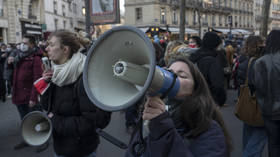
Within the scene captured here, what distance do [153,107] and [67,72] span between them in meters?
1.15

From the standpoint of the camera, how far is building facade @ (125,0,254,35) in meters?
33.8

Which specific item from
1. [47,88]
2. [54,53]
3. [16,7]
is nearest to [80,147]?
→ [47,88]

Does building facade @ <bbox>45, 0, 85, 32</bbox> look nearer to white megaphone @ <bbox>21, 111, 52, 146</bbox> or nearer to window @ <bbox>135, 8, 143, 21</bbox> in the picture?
window @ <bbox>135, 8, 143, 21</bbox>

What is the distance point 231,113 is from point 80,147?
472 centimetres

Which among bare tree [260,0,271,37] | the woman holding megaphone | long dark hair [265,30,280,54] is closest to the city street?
long dark hair [265,30,280,54]

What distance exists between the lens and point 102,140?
14.9 ft

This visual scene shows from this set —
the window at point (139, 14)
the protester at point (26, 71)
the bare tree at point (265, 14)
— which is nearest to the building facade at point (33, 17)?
the window at point (139, 14)

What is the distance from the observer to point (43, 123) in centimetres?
240

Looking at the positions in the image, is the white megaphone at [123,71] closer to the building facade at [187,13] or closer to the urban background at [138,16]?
the urban background at [138,16]

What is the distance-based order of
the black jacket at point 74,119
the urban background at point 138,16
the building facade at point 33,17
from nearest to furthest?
the black jacket at point 74,119 < the building facade at point 33,17 < the urban background at point 138,16

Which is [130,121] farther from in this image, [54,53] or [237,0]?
[237,0]

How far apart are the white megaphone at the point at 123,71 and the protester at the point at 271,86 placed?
176 centimetres

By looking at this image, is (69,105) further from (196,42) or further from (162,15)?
(162,15)

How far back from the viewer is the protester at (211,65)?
11.5ft
